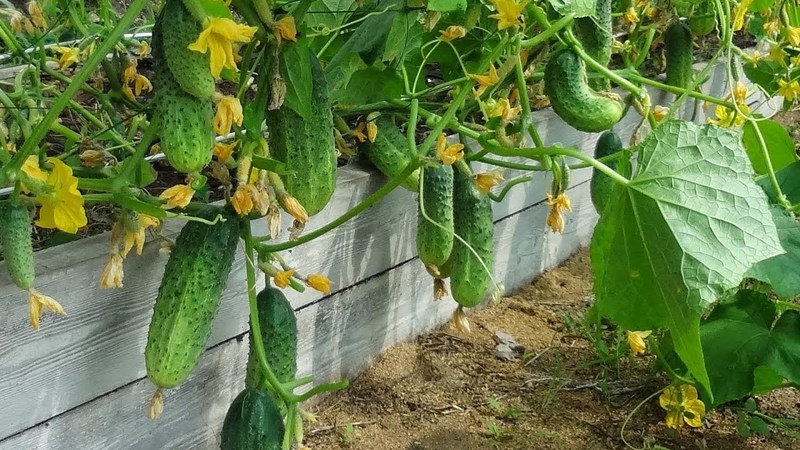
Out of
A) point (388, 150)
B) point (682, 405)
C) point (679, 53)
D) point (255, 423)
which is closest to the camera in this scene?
point (255, 423)

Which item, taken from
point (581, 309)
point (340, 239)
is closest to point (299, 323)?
point (340, 239)

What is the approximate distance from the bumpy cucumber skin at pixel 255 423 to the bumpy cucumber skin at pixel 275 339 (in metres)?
0.04

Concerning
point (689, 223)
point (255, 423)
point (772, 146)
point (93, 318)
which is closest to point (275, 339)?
point (255, 423)

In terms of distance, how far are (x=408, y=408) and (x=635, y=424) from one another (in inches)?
20.0

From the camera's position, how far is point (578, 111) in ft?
5.17

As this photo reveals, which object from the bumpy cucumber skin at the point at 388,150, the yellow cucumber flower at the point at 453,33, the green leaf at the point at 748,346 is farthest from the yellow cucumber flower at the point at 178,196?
the green leaf at the point at 748,346

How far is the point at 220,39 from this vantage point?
97 centimetres

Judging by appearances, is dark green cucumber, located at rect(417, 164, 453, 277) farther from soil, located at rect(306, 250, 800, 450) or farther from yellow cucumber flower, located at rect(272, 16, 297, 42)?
yellow cucumber flower, located at rect(272, 16, 297, 42)

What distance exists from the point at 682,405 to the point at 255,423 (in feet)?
2.97

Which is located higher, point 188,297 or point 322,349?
point 188,297

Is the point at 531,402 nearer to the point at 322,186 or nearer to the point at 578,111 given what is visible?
the point at 578,111

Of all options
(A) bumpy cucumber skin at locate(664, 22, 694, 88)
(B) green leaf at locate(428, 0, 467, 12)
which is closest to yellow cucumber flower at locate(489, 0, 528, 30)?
(B) green leaf at locate(428, 0, 467, 12)

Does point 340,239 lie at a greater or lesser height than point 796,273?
lesser

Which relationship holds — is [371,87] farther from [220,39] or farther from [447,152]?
[220,39]
